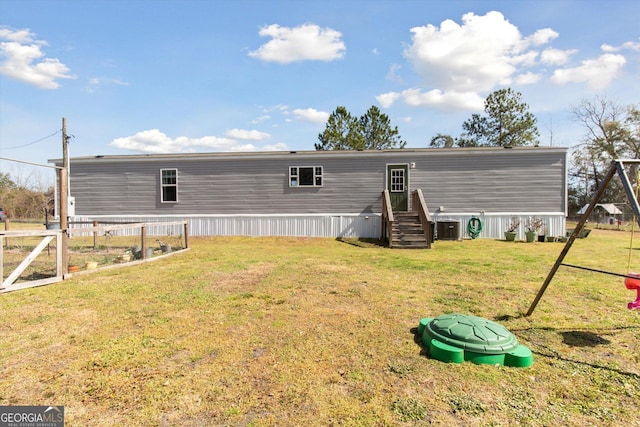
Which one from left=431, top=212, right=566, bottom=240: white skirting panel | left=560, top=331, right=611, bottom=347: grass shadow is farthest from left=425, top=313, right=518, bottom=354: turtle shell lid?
left=431, top=212, right=566, bottom=240: white skirting panel

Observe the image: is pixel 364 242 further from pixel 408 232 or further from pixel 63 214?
pixel 63 214

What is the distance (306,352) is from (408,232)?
939 cm

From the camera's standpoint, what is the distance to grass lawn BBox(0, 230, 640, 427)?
2.39 m

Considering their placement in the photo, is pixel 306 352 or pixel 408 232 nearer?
pixel 306 352

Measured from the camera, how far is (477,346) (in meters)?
3.04

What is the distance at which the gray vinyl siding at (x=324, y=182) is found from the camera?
1352cm

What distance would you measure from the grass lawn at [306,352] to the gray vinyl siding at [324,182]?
7.59m

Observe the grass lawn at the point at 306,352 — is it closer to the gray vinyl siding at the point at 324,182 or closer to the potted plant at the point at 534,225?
the potted plant at the point at 534,225

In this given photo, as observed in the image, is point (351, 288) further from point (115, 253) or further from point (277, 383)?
point (115, 253)

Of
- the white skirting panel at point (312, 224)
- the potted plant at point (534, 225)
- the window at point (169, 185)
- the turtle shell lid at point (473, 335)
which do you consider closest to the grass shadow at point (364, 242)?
the white skirting panel at point (312, 224)

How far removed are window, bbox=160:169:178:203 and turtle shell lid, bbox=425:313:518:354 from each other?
13.6m

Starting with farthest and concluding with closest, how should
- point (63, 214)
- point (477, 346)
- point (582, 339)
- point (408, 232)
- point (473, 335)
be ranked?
1. point (408, 232)
2. point (63, 214)
3. point (582, 339)
4. point (473, 335)
5. point (477, 346)

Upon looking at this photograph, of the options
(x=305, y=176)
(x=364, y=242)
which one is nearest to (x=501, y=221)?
(x=364, y=242)

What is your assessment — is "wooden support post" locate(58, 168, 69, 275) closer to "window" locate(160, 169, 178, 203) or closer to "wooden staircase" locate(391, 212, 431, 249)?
"window" locate(160, 169, 178, 203)
